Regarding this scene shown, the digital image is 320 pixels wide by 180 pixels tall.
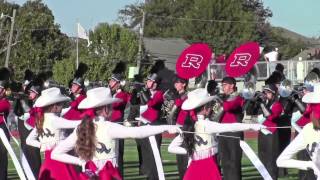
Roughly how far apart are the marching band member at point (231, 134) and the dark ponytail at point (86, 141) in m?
4.41

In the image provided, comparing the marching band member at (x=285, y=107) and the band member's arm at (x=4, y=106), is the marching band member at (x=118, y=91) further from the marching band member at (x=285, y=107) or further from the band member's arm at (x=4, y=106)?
the marching band member at (x=285, y=107)

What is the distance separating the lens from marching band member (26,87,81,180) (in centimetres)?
900

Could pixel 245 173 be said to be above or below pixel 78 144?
below

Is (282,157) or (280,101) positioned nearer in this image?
(282,157)

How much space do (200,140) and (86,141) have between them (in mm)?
1777

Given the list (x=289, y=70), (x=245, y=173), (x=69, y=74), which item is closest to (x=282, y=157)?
(x=245, y=173)

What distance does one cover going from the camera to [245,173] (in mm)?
14867

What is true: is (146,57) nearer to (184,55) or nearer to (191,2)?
(191,2)

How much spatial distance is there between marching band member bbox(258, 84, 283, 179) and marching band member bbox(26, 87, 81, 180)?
353cm

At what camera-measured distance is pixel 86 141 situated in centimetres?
729

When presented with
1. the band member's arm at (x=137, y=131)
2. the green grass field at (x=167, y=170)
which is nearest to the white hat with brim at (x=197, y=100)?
the band member's arm at (x=137, y=131)

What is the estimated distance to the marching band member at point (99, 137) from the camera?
730 centimetres

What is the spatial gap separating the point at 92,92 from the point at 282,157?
1.99 metres

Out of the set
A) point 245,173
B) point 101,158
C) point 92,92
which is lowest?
point 245,173
